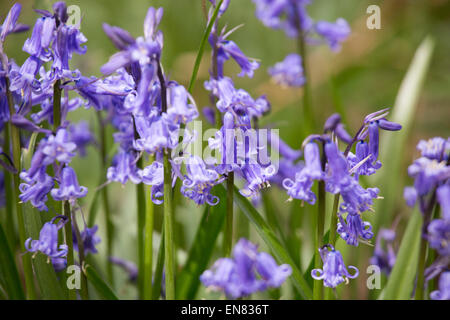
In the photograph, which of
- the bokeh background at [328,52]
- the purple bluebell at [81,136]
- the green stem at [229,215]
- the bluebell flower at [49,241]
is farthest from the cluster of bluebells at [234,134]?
the bokeh background at [328,52]

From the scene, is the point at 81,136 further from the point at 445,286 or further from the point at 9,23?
the point at 445,286

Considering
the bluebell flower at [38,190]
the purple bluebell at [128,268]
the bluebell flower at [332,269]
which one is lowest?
the purple bluebell at [128,268]

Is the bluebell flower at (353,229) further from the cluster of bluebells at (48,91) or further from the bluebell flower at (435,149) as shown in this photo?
the cluster of bluebells at (48,91)

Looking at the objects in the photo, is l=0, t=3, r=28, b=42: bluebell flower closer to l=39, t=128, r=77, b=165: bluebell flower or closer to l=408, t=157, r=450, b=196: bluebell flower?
l=39, t=128, r=77, b=165: bluebell flower

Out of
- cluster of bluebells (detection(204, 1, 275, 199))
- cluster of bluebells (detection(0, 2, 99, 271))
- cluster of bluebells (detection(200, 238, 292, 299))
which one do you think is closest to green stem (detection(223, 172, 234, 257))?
cluster of bluebells (detection(204, 1, 275, 199))

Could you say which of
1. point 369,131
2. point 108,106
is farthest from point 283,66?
point 369,131

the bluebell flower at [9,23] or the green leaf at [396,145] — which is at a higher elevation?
the bluebell flower at [9,23]
